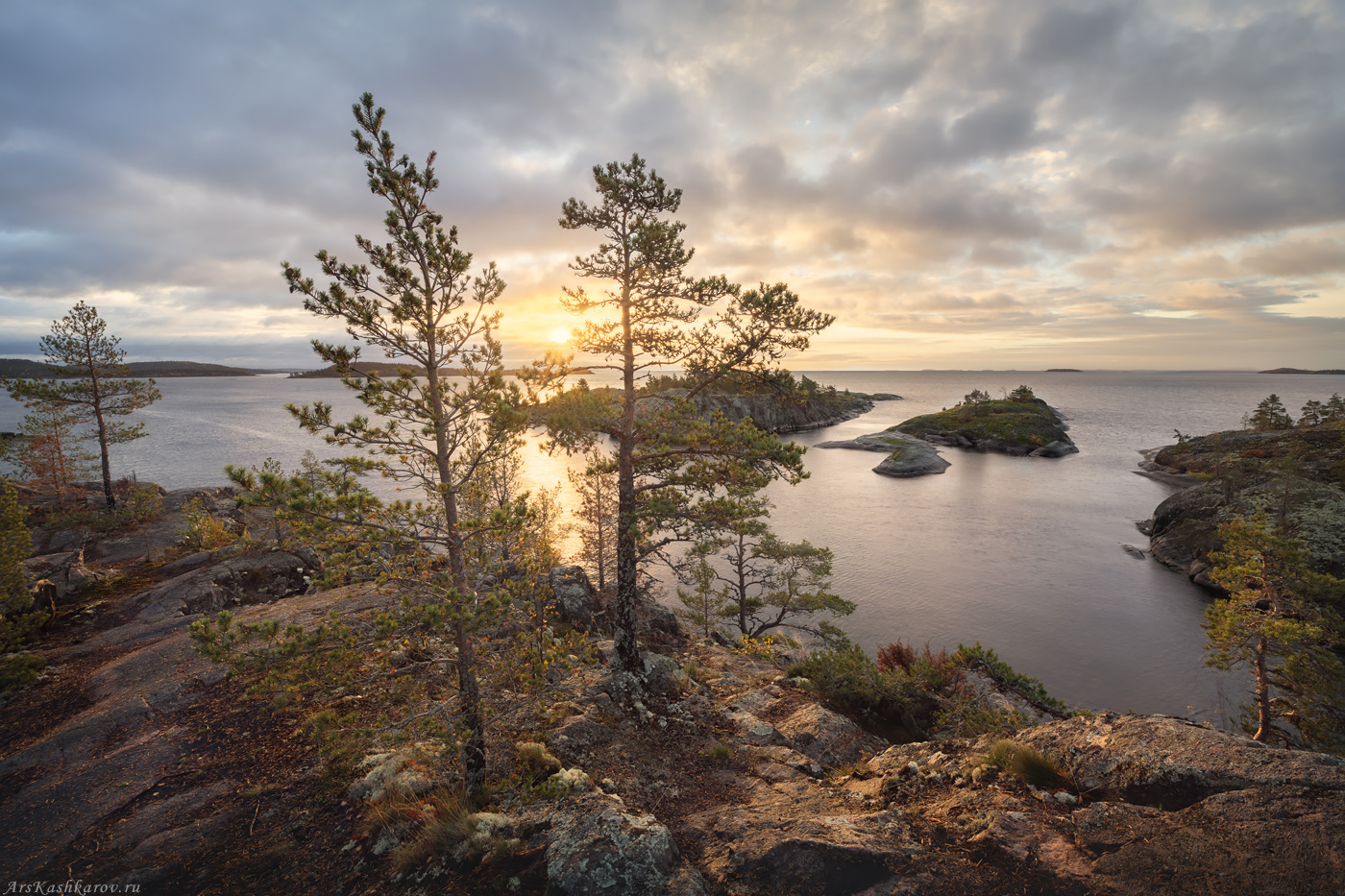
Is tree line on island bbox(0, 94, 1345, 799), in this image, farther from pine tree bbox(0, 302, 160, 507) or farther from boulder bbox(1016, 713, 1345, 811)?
pine tree bbox(0, 302, 160, 507)

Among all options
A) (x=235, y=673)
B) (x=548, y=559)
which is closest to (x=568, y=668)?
(x=235, y=673)

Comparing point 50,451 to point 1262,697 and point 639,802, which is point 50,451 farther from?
point 1262,697

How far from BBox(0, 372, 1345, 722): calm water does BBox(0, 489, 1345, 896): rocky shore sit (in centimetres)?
1110

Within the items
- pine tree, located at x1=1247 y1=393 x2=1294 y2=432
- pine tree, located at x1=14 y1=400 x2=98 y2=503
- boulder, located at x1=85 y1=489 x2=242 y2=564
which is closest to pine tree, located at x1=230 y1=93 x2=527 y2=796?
boulder, located at x1=85 y1=489 x2=242 y2=564

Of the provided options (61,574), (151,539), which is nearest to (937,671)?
(61,574)

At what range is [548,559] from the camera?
19500mm

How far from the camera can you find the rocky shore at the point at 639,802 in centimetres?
686

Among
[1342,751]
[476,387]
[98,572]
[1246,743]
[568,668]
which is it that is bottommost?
[1342,751]

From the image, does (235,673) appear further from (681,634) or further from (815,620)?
(815,620)

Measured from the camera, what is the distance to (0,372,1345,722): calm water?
28766mm

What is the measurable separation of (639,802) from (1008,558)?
4634 centimetres

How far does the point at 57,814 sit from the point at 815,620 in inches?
1312

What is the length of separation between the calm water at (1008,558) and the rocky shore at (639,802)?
11.1m

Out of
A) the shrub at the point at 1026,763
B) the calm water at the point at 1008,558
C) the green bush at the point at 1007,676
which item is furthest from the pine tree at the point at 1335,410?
the shrub at the point at 1026,763
